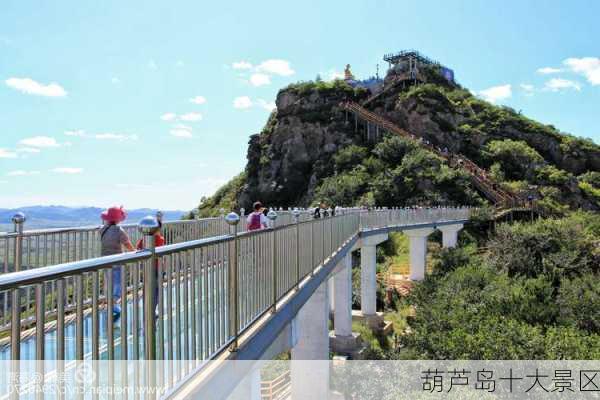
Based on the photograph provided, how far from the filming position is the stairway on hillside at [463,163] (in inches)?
1646

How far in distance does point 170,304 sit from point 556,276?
2759cm

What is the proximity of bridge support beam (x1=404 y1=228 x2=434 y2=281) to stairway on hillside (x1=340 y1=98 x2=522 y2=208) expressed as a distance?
13.0 metres

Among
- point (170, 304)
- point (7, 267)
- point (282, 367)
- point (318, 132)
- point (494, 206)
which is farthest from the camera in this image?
point (318, 132)

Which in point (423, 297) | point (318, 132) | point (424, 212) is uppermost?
point (318, 132)

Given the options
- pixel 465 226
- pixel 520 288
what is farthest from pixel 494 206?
pixel 520 288

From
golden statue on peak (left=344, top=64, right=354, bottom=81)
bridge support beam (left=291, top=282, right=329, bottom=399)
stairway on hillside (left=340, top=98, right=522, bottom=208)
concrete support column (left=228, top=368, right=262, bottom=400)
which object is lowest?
bridge support beam (left=291, top=282, right=329, bottom=399)

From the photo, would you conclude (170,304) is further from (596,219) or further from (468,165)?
(468,165)

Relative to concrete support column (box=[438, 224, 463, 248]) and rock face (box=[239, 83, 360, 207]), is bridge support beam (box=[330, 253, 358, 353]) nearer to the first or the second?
concrete support column (box=[438, 224, 463, 248])

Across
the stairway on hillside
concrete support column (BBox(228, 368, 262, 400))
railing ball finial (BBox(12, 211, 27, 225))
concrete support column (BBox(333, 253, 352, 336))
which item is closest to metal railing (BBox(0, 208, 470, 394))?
railing ball finial (BBox(12, 211, 27, 225))

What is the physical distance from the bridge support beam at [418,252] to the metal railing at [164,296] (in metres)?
24.2

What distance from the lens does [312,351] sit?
1527cm

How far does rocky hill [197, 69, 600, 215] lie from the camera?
43938mm

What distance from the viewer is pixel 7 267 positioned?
20.2 feet

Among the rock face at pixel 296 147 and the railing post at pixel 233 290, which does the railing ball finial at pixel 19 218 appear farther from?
the rock face at pixel 296 147
